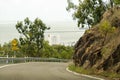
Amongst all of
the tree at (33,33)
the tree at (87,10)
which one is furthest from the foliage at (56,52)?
the tree at (87,10)

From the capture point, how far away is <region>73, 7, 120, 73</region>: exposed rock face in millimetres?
27702

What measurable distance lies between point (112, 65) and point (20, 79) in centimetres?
832

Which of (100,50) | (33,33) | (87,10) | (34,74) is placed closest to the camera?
(34,74)

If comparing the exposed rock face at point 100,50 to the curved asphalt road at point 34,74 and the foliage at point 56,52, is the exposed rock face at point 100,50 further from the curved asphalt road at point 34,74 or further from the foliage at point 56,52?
the foliage at point 56,52

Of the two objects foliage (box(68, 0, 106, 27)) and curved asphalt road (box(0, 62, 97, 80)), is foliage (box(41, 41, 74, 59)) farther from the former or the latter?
curved asphalt road (box(0, 62, 97, 80))

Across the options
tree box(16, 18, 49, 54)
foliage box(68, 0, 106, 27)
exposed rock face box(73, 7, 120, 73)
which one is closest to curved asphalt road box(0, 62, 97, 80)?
exposed rock face box(73, 7, 120, 73)

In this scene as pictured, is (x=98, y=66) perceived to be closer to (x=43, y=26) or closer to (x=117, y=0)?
(x=117, y=0)

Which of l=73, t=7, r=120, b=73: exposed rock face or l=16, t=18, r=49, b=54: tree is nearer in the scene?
l=73, t=7, r=120, b=73: exposed rock face

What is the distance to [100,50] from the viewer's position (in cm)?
3127

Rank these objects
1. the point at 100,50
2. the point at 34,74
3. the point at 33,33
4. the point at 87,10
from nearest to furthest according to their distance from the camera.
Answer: the point at 34,74 < the point at 100,50 < the point at 87,10 < the point at 33,33

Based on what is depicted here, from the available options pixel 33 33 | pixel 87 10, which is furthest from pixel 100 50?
pixel 33 33

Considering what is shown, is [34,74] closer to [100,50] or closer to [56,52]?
[100,50]

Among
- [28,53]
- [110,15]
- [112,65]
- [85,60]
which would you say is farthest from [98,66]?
[28,53]

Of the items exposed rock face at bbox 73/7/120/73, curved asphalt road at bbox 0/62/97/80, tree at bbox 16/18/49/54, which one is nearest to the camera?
curved asphalt road at bbox 0/62/97/80
